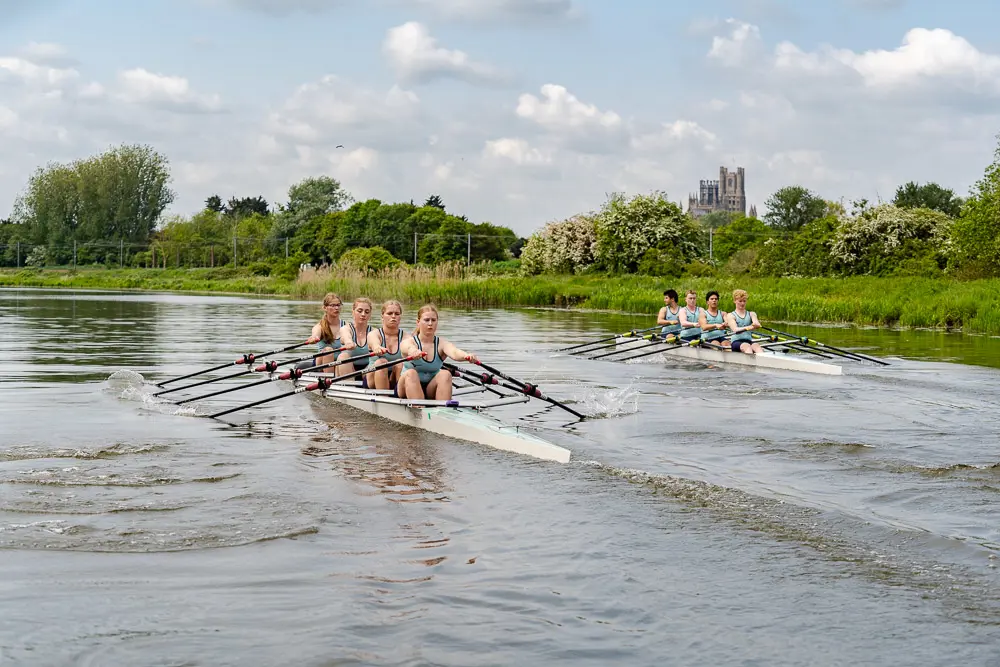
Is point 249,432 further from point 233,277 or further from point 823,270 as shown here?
point 233,277

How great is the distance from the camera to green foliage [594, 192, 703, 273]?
50375 millimetres

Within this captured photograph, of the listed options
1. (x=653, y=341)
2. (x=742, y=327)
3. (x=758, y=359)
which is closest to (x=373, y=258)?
(x=653, y=341)

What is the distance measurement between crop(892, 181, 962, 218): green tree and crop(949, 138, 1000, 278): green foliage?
86.1 feet

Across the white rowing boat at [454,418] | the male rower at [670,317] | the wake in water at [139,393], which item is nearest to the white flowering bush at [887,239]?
the male rower at [670,317]

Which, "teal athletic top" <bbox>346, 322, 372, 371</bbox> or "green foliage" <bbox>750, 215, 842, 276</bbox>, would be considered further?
"green foliage" <bbox>750, 215, 842, 276</bbox>

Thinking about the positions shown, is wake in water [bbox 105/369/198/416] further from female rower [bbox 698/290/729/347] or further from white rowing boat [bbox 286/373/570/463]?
female rower [bbox 698/290/729/347]

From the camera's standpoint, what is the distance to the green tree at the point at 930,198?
59709mm

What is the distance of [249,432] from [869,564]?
658 cm

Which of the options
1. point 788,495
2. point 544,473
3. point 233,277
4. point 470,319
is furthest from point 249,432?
point 233,277

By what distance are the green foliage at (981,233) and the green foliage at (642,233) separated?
18120mm

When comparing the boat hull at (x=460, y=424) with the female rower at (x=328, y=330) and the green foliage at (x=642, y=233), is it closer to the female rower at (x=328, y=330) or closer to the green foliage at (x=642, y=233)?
the female rower at (x=328, y=330)

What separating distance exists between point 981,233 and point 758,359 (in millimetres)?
17519

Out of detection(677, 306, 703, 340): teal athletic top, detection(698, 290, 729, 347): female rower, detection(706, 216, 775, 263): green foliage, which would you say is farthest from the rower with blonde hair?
detection(706, 216, 775, 263): green foliage

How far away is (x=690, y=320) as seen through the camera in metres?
20.0
